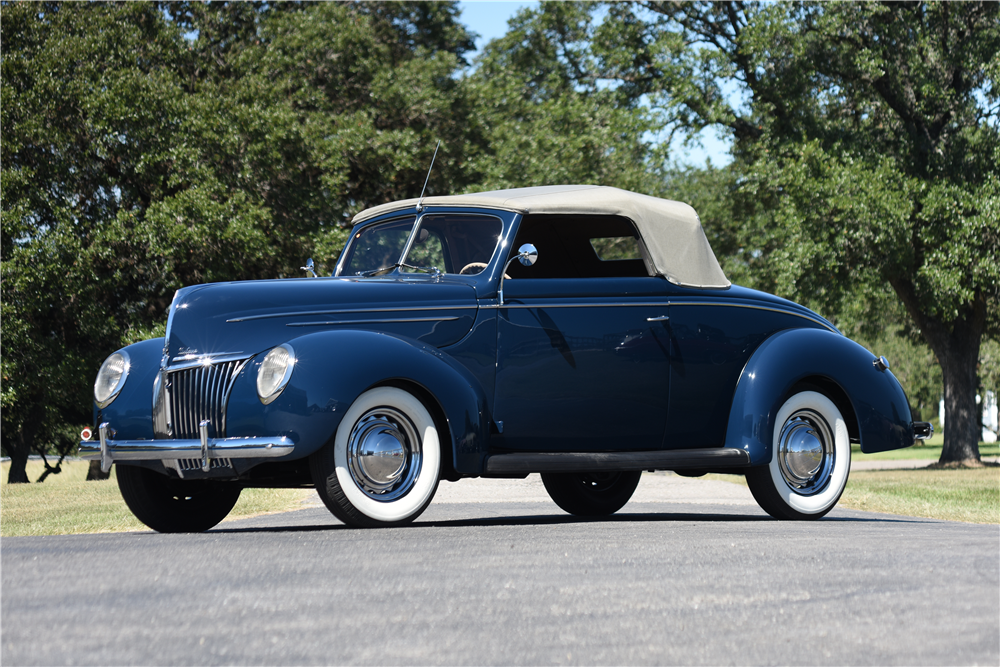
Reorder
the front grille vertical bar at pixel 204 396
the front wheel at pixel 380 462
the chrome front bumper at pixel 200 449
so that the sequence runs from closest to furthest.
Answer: the chrome front bumper at pixel 200 449, the front wheel at pixel 380 462, the front grille vertical bar at pixel 204 396

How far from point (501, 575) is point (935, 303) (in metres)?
20.1

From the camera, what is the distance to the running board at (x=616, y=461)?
264 inches

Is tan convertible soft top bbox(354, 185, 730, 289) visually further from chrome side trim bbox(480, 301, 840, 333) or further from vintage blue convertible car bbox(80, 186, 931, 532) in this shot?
chrome side trim bbox(480, 301, 840, 333)

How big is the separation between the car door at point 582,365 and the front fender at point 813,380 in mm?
608

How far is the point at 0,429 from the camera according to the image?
2483 centimetres

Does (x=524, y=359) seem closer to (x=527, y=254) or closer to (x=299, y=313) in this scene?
(x=527, y=254)

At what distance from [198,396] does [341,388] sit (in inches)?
36.6

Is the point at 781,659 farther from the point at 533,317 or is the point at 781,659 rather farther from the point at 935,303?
the point at 935,303

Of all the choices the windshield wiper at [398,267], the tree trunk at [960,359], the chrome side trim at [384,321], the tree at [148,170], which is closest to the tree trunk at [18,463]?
the tree at [148,170]

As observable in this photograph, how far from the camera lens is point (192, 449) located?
20.0ft

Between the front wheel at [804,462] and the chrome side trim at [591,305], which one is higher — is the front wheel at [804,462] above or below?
below

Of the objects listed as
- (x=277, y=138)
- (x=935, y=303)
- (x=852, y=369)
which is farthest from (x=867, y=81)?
(x=852, y=369)

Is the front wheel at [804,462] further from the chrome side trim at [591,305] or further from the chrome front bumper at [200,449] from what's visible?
the chrome front bumper at [200,449]

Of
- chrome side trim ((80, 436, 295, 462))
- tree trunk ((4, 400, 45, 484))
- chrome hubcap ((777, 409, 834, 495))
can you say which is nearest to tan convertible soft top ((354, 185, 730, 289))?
chrome hubcap ((777, 409, 834, 495))
